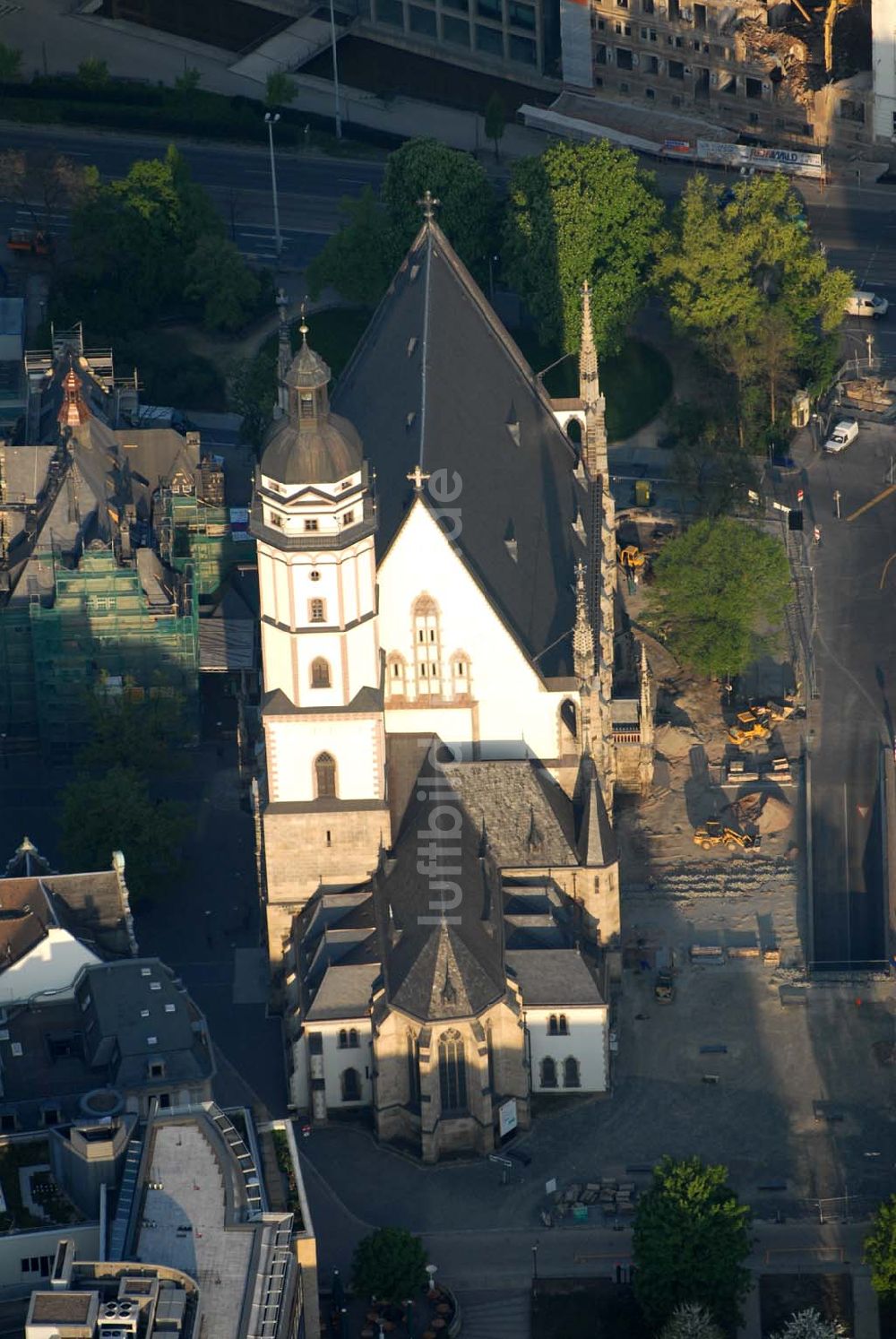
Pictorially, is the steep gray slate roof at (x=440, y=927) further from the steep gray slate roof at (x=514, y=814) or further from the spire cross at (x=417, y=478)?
the spire cross at (x=417, y=478)

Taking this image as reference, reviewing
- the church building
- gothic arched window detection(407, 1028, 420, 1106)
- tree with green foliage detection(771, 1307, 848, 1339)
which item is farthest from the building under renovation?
tree with green foliage detection(771, 1307, 848, 1339)

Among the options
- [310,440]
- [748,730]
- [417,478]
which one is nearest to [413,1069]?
[417,478]

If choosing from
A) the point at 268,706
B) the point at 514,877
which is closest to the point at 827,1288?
the point at 514,877

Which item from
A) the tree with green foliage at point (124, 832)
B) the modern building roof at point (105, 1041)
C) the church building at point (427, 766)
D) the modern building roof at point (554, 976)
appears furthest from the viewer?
the tree with green foliage at point (124, 832)

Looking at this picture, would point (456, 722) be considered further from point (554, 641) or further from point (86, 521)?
point (86, 521)

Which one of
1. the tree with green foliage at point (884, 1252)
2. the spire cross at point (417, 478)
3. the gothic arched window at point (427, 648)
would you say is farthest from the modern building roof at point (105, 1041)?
the tree with green foliage at point (884, 1252)

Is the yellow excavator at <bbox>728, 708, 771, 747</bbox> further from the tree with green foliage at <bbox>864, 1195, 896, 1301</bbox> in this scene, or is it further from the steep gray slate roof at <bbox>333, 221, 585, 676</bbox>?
the tree with green foliage at <bbox>864, 1195, 896, 1301</bbox>
